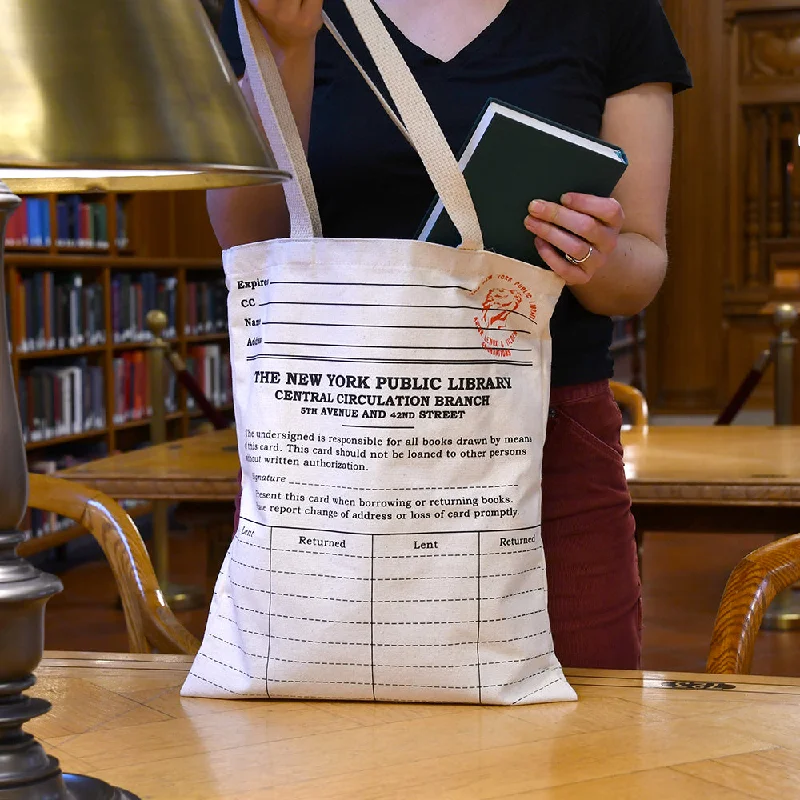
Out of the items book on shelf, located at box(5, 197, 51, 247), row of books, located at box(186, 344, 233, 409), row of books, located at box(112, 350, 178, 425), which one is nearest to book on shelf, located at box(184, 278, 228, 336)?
row of books, located at box(186, 344, 233, 409)

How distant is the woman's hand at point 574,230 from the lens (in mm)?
1060

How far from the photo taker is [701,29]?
27.4 ft

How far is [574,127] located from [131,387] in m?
5.55

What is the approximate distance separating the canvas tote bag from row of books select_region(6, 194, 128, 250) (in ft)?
16.0

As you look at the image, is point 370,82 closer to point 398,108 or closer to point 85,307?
point 398,108

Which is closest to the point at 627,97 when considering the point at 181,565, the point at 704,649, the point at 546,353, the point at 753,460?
the point at 546,353

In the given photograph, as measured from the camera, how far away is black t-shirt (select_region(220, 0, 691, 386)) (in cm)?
125

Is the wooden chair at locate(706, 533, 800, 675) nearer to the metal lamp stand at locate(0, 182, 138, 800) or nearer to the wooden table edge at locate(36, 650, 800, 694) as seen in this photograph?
the wooden table edge at locate(36, 650, 800, 694)

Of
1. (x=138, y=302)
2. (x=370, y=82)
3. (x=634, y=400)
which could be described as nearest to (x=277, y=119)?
(x=370, y=82)

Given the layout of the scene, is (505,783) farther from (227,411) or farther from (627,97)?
(227,411)

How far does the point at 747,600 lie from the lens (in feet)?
4.36

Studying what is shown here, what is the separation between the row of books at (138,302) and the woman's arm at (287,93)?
535 cm

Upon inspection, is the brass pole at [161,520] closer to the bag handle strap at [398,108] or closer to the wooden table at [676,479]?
the wooden table at [676,479]

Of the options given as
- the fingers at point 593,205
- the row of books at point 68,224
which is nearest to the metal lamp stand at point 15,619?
the fingers at point 593,205
